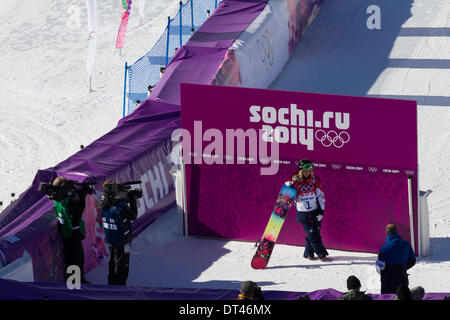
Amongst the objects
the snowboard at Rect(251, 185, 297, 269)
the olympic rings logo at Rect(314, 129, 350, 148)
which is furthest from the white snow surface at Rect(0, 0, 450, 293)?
the olympic rings logo at Rect(314, 129, 350, 148)

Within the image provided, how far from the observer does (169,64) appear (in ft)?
52.1

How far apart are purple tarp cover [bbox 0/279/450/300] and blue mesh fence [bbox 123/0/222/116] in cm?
761

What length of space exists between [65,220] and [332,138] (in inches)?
127

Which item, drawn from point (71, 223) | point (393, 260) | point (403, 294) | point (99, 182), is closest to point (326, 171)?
point (393, 260)

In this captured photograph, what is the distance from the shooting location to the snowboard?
11070 mm

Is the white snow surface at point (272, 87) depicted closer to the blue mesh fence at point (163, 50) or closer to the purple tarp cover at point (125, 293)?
the blue mesh fence at point (163, 50)

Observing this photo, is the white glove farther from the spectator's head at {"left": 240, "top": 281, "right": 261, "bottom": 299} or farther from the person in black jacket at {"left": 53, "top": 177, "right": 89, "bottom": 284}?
the spectator's head at {"left": 240, "top": 281, "right": 261, "bottom": 299}

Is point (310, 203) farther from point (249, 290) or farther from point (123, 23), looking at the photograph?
point (123, 23)

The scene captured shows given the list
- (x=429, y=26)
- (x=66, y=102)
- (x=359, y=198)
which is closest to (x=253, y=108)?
(x=359, y=198)

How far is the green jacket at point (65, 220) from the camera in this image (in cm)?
1033

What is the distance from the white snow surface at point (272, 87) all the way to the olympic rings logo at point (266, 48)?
0.53 meters

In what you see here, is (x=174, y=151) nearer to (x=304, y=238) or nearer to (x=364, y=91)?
(x=304, y=238)

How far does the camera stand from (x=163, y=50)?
1717 centimetres

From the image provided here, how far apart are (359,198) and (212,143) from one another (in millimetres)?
1955
